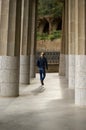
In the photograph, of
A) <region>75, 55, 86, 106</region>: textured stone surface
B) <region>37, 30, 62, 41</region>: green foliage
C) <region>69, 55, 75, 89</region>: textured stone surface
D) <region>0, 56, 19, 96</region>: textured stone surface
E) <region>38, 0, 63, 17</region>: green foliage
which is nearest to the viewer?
<region>75, 55, 86, 106</region>: textured stone surface

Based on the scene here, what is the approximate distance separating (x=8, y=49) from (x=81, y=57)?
137 inches

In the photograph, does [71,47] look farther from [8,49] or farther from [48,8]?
[48,8]

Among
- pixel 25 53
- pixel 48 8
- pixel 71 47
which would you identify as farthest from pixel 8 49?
pixel 48 8

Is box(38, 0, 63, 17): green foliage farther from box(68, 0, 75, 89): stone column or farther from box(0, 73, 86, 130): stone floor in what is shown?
box(0, 73, 86, 130): stone floor

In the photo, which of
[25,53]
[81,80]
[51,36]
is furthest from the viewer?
[51,36]

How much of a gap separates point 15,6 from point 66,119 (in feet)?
20.4

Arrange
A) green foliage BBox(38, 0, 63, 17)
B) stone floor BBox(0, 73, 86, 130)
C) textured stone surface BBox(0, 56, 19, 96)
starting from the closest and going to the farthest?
stone floor BBox(0, 73, 86, 130) → textured stone surface BBox(0, 56, 19, 96) → green foliage BBox(38, 0, 63, 17)

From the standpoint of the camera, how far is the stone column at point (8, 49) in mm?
11516

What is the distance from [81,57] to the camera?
9578 mm

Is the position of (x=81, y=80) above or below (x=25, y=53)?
below

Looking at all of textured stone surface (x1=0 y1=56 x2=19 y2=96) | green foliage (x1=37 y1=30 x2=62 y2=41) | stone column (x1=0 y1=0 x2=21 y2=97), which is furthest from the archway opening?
textured stone surface (x1=0 y1=56 x2=19 y2=96)

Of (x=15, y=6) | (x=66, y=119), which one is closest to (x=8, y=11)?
(x=15, y=6)

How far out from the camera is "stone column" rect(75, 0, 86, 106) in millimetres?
9484

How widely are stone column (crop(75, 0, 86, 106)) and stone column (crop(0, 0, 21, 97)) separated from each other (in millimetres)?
3108
